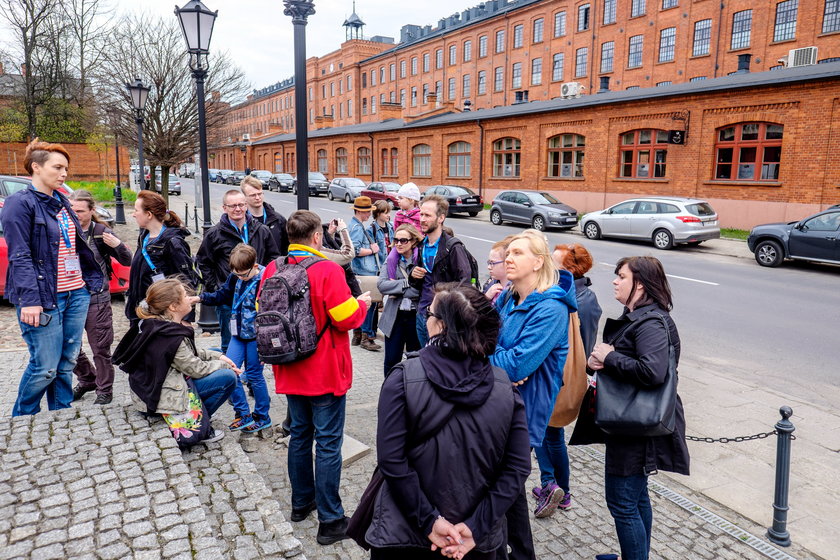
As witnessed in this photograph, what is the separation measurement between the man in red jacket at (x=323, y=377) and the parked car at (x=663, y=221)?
56.5 feet

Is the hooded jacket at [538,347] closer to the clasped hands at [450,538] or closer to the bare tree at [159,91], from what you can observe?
the clasped hands at [450,538]

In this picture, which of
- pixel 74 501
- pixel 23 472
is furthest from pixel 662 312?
pixel 23 472

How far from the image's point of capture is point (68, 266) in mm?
4453

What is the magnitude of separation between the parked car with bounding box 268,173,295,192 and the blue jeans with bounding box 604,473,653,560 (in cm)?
4339

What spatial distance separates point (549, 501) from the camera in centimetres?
390

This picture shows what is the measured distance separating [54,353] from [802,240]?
16.0m

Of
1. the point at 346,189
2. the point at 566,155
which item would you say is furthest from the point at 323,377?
the point at 346,189

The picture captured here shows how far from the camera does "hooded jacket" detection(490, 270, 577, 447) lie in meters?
3.09

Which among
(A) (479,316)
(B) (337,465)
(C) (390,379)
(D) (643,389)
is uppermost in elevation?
(A) (479,316)

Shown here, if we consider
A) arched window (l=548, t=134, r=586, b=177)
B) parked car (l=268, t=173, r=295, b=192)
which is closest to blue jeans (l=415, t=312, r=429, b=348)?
arched window (l=548, t=134, r=586, b=177)

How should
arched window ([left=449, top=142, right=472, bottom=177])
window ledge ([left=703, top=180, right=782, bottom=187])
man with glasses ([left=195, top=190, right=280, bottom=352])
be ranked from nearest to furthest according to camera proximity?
1. man with glasses ([left=195, top=190, right=280, bottom=352])
2. window ledge ([left=703, top=180, right=782, bottom=187])
3. arched window ([left=449, top=142, right=472, bottom=177])

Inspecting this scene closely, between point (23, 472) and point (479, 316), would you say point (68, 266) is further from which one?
point (479, 316)

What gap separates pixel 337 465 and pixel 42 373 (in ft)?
8.02

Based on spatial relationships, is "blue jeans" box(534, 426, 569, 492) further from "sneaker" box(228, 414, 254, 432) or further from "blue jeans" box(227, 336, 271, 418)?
"sneaker" box(228, 414, 254, 432)
